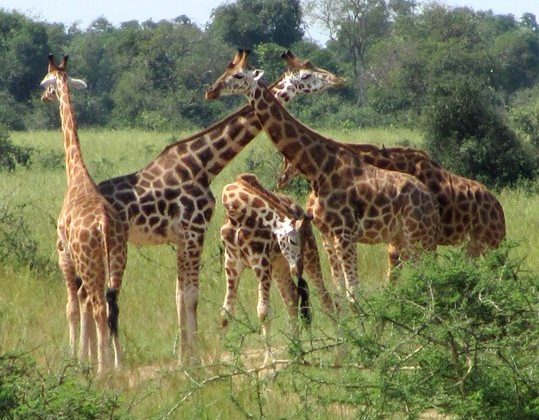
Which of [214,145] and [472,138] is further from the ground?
[214,145]

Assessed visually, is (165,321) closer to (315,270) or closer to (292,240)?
(315,270)

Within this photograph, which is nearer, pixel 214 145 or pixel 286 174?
pixel 214 145

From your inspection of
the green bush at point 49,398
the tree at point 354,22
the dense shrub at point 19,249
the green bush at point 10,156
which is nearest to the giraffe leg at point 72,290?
the green bush at point 49,398

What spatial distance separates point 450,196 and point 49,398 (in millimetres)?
4041

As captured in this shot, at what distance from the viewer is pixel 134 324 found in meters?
9.15

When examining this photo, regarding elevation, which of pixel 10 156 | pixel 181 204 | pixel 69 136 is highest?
pixel 69 136

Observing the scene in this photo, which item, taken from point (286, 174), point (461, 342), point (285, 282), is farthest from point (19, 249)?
point (461, 342)

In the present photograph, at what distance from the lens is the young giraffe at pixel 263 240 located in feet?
26.3

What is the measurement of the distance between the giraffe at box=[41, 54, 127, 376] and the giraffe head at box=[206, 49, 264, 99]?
101 cm

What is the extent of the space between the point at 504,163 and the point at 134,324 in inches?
292

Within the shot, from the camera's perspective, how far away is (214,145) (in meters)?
8.77

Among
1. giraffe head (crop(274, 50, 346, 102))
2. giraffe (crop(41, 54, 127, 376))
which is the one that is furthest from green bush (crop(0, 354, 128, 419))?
giraffe head (crop(274, 50, 346, 102))

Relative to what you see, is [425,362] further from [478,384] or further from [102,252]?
[102,252]

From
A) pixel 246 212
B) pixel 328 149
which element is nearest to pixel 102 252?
pixel 246 212
